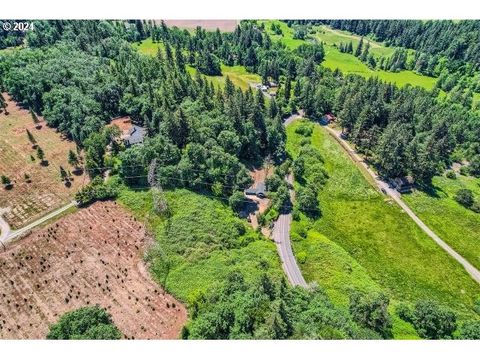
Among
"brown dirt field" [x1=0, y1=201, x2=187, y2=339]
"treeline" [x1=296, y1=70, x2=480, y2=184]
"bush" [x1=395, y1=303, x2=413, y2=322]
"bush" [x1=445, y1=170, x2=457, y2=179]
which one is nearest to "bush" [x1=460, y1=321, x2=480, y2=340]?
"bush" [x1=395, y1=303, x2=413, y2=322]

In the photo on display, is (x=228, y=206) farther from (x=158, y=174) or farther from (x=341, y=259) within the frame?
(x=341, y=259)

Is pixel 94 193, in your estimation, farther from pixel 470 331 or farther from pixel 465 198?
pixel 465 198

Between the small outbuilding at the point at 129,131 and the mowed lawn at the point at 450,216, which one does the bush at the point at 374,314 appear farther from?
the small outbuilding at the point at 129,131

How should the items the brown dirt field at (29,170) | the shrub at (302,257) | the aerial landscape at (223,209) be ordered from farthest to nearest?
1. the brown dirt field at (29,170)
2. the shrub at (302,257)
3. the aerial landscape at (223,209)

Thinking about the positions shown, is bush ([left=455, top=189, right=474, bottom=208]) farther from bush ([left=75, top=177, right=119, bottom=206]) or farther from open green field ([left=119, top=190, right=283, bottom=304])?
bush ([left=75, top=177, right=119, bottom=206])

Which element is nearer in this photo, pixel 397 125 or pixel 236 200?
pixel 236 200

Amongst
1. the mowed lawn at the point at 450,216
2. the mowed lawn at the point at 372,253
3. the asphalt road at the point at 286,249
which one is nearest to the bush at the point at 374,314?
the mowed lawn at the point at 372,253

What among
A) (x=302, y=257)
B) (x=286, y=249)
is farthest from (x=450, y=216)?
(x=286, y=249)
